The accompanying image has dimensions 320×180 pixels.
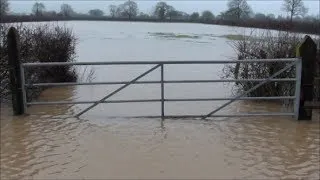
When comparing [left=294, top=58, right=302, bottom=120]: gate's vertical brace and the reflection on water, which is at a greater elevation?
[left=294, top=58, right=302, bottom=120]: gate's vertical brace

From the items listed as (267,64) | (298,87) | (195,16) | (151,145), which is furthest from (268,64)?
(195,16)

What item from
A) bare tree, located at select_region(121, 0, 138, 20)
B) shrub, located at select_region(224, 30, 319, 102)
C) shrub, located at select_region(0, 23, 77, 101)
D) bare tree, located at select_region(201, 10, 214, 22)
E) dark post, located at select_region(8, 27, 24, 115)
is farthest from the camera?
bare tree, located at select_region(121, 0, 138, 20)

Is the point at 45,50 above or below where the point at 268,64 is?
above

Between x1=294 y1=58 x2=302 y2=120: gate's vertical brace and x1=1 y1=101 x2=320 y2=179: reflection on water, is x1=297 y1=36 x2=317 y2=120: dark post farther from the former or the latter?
x1=1 y1=101 x2=320 y2=179: reflection on water

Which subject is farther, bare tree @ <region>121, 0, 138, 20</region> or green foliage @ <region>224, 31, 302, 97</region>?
bare tree @ <region>121, 0, 138, 20</region>

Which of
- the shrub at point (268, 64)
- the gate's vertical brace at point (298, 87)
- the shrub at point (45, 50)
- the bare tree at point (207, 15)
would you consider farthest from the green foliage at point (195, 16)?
the gate's vertical brace at point (298, 87)

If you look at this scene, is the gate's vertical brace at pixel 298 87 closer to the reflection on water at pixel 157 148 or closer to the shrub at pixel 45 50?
the reflection on water at pixel 157 148

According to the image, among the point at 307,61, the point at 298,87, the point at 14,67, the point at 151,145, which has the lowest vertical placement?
the point at 151,145

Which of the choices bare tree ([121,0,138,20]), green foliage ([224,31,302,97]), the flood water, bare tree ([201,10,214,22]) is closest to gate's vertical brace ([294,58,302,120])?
the flood water

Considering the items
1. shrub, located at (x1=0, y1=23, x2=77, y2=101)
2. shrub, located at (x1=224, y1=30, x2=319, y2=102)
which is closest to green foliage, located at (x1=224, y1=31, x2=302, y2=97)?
shrub, located at (x1=224, y1=30, x2=319, y2=102)

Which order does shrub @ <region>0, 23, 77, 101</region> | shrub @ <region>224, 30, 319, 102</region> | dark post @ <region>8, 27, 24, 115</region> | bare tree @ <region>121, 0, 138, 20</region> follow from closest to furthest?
dark post @ <region>8, 27, 24, 115</region> < shrub @ <region>224, 30, 319, 102</region> < shrub @ <region>0, 23, 77, 101</region> < bare tree @ <region>121, 0, 138, 20</region>

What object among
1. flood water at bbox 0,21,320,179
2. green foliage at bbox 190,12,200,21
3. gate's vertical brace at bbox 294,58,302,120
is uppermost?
green foliage at bbox 190,12,200,21

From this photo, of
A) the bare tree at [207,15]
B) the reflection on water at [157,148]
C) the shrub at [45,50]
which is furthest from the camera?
the bare tree at [207,15]

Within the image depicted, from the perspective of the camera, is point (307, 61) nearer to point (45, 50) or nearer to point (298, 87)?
point (298, 87)
